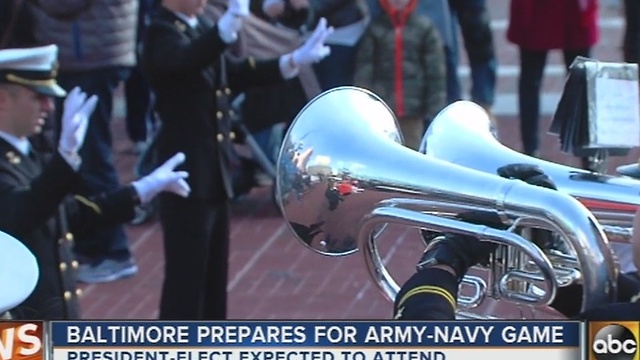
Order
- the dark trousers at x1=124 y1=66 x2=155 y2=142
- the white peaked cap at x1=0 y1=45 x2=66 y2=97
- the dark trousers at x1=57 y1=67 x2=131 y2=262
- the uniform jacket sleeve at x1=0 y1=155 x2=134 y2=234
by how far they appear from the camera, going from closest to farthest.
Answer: the uniform jacket sleeve at x1=0 y1=155 x2=134 y2=234
the white peaked cap at x1=0 y1=45 x2=66 y2=97
the dark trousers at x1=57 y1=67 x2=131 y2=262
the dark trousers at x1=124 y1=66 x2=155 y2=142

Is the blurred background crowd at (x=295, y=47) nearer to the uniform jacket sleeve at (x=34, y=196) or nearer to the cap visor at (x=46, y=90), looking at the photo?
the cap visor at (x=46, y=90)

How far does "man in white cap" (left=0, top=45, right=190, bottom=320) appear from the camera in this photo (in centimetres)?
326

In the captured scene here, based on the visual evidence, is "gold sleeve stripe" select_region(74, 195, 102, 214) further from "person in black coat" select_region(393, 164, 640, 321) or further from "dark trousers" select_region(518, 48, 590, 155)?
"dark trousers" select_region(518, 48, 590, 155)

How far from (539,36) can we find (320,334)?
15.0 feet

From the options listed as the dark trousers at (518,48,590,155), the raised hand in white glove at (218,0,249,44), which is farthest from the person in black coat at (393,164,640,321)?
the dark trousers at (518,48,590,155)

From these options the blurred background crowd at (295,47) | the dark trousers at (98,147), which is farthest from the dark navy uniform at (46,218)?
the dark trousers at (98,147)

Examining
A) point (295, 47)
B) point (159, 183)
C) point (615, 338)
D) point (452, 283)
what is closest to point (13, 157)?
point (159, 183)

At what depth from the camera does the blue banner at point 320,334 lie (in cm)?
234

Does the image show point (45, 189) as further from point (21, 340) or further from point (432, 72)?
point (432, 72)

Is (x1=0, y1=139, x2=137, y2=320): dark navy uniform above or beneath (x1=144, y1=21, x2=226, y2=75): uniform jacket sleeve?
beneath

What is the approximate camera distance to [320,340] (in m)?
2.39

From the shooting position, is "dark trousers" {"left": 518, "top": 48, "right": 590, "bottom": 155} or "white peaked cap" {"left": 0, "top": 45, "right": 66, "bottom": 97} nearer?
"white peaked cap" {"left": 0, "top": 45, "right": 66, "bottom": 97}

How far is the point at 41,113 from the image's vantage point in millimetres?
3496

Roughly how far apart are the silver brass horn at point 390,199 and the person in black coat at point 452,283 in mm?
35
